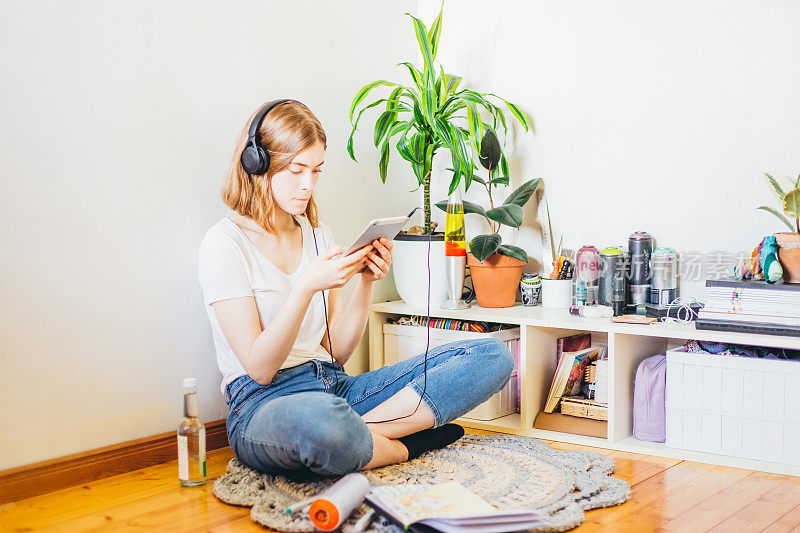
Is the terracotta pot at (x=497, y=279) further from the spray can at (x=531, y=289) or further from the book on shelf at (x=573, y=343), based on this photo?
the book on shelf at (x=573, y=343)

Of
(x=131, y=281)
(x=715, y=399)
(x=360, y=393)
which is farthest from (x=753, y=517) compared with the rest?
(x=131, y=281)

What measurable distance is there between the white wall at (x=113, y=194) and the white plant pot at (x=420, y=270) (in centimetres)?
61

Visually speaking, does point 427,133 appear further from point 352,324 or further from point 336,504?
point 336,504

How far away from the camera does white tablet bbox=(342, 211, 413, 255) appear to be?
1650 mm

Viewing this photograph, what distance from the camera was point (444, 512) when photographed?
55.2 inches

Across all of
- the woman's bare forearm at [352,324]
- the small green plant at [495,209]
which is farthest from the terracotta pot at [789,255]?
the woman's bare forearm at [352,324]

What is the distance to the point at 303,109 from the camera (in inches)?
75.2

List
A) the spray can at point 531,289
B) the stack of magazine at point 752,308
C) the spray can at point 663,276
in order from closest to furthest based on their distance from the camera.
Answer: the stack of magazine at point 752,308 < the spray can at point 663,276 < the spray can at point 531,289

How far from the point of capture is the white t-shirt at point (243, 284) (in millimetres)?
1781

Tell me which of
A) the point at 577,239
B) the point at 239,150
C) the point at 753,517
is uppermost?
the point at 239,150

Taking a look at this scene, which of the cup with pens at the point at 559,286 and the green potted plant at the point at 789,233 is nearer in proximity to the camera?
the green potted plant at the point at 789,233

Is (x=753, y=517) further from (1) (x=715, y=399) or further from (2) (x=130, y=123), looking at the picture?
(2) (x=130, y=123)

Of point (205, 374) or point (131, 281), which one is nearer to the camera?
point (131, 281)

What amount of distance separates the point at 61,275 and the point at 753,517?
63.8 inches
